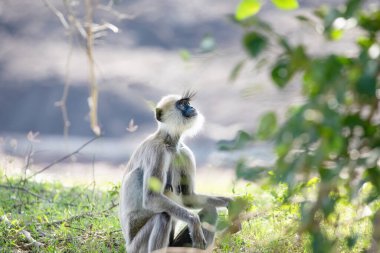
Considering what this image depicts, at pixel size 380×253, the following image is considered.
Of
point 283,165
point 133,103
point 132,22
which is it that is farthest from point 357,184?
point 132,22

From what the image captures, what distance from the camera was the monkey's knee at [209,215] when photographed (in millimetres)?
4770

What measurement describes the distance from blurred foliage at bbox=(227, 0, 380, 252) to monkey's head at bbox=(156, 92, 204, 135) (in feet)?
9.75

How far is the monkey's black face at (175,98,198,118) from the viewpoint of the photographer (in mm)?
5625

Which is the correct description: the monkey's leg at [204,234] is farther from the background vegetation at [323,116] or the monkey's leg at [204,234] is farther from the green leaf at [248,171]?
the green leaf at [248,171]

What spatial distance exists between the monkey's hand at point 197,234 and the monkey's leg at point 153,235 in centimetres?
15

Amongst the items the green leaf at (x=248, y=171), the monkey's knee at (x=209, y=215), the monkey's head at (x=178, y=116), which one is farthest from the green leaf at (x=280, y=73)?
the monkey's head at (x=178, y=116)

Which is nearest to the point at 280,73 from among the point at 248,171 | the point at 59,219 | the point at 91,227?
the point at 248,171

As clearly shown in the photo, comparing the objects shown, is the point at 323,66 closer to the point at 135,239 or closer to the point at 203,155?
the point at 135,239

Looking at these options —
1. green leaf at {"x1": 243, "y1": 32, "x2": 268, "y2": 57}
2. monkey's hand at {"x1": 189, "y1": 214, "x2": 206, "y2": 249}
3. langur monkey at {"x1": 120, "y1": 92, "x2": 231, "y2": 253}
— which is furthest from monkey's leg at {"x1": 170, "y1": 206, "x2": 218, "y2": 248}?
green leaf at {"x1": 243, "y1": 32, "x2": 268, "y2": 57}

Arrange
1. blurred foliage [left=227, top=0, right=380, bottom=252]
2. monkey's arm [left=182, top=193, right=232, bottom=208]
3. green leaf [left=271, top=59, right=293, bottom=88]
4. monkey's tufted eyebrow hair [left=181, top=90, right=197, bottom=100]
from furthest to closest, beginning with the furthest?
1. monkey's tufted eyebrow hair [left=181, top=90, right=197, bottom=100]
2. monkey's arm [left=182, top=193, right=232, bottom=208]
3. green leaf [left=271, top=59, right=293, bottom=88]
4. blurred foliage [left=227, top=0, right=380, bottom=252]

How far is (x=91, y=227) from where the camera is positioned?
18.4ft

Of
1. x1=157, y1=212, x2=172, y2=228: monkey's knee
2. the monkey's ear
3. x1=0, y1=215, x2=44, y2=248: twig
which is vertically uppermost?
the monkey's ear

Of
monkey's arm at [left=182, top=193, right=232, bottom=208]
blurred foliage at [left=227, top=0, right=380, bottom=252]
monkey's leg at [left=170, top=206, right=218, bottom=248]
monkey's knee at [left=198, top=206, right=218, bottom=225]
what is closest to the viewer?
blurred foliage at [left=227, top=0, right=380, bottom=252]

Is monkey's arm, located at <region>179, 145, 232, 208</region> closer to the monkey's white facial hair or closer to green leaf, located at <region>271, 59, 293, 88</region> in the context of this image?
the monkey's white facial hair
